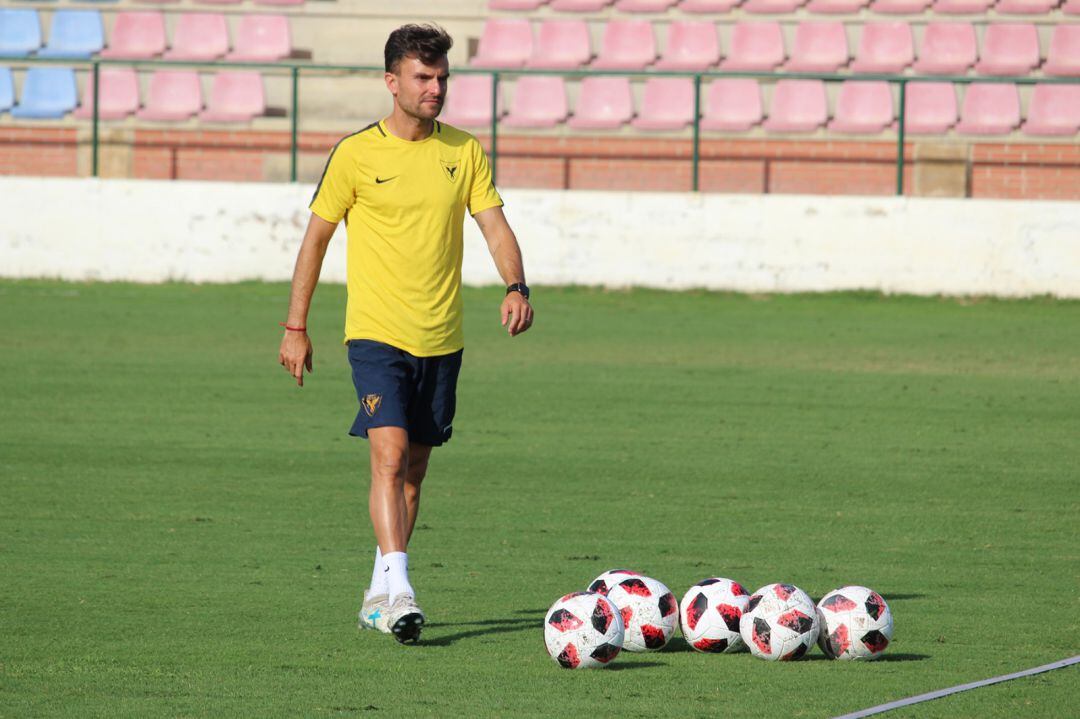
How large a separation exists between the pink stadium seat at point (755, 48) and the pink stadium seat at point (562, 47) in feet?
6.95

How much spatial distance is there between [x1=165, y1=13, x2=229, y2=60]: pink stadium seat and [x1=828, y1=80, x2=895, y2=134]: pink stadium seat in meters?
9.66

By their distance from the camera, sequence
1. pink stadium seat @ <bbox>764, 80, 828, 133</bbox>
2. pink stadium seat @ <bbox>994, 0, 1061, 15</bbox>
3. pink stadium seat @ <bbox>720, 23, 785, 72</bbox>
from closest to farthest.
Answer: pink stadium seat @ <bbox>764, 80, 828, 133</bbox> < pink stadium seat @ <bbox>994, 0, 1061, 15</bbox> < pink stadium seat @ <bbox>720, 23, 785, 72</bbox>

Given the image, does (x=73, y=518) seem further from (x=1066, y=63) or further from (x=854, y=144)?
Answer: (x=1066, y=63)

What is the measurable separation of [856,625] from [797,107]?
1834cm

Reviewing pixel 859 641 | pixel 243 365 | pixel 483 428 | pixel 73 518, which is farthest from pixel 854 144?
pixel 859 641

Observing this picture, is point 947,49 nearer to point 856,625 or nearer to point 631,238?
point 631,238

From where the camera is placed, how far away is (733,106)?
78.6 ft

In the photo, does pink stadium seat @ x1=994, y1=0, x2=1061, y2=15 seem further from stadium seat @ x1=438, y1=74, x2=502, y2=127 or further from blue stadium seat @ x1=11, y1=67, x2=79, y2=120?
blue stadium seat @ x1=11, y1=67, x2=79, y2=120

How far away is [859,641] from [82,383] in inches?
367

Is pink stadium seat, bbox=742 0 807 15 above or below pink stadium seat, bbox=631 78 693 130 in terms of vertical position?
above

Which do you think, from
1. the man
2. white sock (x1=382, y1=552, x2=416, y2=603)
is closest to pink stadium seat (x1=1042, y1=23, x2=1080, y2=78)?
the man

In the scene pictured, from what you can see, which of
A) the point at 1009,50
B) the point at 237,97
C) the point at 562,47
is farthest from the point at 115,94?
the point at 1009,50

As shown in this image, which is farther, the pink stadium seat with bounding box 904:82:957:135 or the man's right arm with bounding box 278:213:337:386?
the pink stadium seat with bounding box 904:82:957:135

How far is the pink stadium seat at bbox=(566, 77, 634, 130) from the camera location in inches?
945
